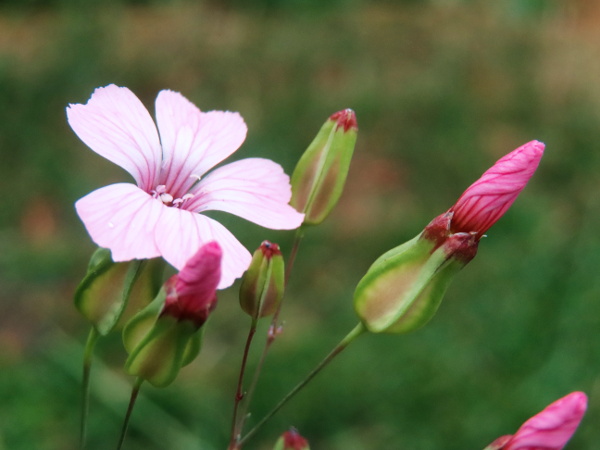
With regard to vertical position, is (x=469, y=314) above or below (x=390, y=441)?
above

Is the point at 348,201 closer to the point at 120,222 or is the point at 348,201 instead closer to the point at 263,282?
the point at 263,282

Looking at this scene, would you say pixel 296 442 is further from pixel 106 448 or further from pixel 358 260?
pixel 358 260

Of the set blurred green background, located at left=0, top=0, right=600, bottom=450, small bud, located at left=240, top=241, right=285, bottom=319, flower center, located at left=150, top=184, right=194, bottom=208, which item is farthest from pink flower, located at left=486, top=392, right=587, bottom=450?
blurred green background, located at left=0, top=0, right=600, bottom=450

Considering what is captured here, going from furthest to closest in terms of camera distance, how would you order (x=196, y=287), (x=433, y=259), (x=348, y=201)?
1. (x=348, y=201)
2. (x=433, y=259)
3. (x=196, y=287)

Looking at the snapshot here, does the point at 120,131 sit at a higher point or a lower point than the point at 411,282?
higher

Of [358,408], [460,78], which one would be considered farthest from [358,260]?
[460,78]

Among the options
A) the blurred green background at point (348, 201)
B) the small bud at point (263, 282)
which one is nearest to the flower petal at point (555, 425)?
the small bud at point (263, 282)

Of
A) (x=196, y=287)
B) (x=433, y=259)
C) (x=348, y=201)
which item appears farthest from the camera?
(x=348, y=201)

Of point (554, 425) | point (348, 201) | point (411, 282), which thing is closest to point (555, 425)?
point (554, 425)
